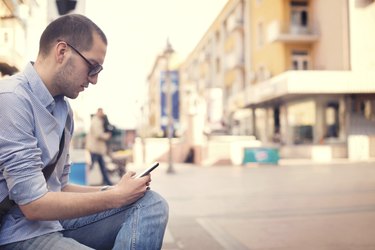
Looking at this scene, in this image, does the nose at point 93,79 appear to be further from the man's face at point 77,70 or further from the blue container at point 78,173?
the blue container at point 78,173

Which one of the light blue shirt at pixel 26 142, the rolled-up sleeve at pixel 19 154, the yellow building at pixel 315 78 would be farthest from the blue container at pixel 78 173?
the rolled-up sleeve at pixel 19 154

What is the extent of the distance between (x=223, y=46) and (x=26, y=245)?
27.7 meters

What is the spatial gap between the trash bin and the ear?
14.7 m

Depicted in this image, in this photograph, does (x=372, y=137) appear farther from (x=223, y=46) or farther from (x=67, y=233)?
(x=223, y=46)

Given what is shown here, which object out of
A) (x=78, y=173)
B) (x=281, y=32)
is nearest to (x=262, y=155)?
(x=281, y=32)

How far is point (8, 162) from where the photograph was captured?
1415 millimetres

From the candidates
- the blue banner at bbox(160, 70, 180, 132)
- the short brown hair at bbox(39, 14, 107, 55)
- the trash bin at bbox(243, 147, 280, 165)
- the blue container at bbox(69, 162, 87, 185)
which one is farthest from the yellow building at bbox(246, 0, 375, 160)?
the blue banner at bbox(160, 70, 180, 132)

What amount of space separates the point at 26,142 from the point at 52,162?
0.54 feet

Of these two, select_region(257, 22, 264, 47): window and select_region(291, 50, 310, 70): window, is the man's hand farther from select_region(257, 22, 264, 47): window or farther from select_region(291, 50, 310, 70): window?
select_region(257, 22, 264, 47): window

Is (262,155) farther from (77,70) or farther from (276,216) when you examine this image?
(77,70)

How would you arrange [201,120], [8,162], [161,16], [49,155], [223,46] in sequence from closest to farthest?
[8,162] < [49,155] < [161,16] < [201,120] < [223,46]

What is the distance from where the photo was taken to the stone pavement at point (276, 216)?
3.97 m

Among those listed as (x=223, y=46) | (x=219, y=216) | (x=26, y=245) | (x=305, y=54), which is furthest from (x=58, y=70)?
(x=223, y=46)

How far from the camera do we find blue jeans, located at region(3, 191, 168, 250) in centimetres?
153
